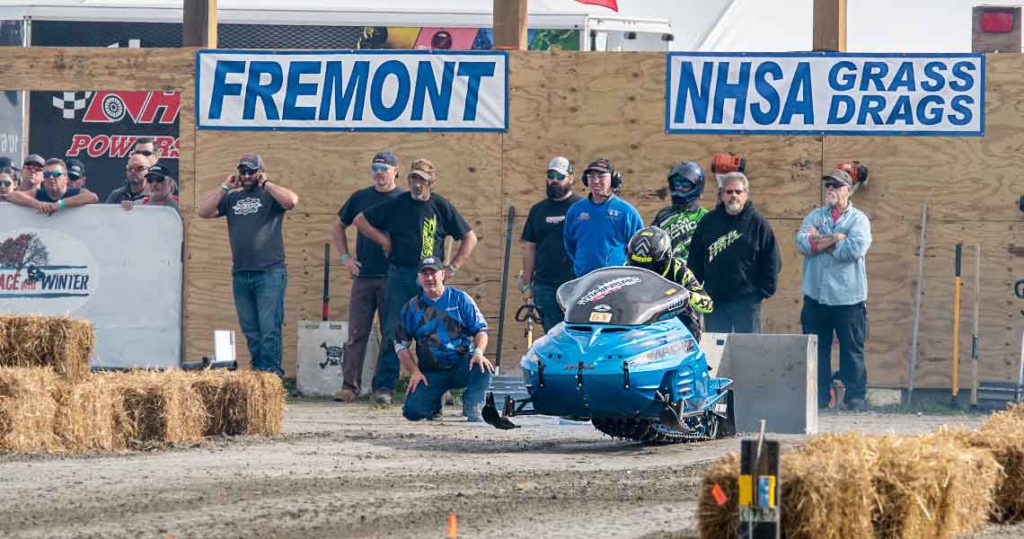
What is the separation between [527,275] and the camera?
1580 centimetres

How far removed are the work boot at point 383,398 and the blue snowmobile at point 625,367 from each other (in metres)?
3.52

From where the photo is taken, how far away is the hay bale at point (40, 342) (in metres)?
12.0

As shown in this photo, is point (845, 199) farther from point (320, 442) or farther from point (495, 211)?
point (320, 442)

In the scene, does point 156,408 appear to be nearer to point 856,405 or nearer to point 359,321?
point 359,321

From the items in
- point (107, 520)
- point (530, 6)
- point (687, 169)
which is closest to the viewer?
point (107, 520)

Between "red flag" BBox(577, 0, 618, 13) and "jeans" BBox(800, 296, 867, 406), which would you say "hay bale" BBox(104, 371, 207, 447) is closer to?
"jeans" BBox(800, 296, 867, 406)

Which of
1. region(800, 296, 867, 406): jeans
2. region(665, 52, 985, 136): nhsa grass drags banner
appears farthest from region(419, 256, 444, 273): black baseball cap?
region(665, 52, 985, 136): nhsa grass drags banner

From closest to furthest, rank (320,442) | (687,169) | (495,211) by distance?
1. (320,442)
2. (687,169)
3. (495,211)

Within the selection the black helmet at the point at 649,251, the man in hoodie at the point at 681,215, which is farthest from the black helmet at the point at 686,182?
the black helmet at the point at 649,251

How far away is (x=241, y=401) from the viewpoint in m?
12.8

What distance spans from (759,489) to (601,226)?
7476 millimetres

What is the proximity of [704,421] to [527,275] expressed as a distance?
11.4 ft

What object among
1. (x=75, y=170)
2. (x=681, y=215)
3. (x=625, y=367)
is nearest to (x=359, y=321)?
Answer: (x=681, y=215)

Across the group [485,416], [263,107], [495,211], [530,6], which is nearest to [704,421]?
[485,416]
